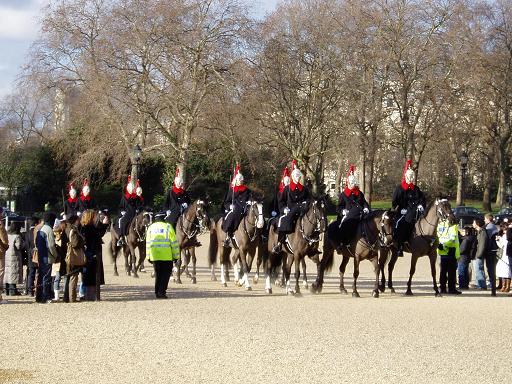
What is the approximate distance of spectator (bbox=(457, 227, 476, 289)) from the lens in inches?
972

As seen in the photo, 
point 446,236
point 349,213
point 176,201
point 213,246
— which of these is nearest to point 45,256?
point 349,213

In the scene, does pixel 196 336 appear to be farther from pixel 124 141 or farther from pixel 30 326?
pixel 124 141

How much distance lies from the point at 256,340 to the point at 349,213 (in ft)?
26.6

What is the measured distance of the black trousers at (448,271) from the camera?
75.4 ft

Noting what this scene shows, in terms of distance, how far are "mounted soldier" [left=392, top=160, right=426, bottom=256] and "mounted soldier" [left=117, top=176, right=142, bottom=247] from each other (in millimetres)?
9039

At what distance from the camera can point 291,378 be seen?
11.0m

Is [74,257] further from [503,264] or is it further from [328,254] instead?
[503,264]

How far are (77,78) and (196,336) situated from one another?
4254 cm

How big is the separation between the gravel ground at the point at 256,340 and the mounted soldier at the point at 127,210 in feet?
23.9

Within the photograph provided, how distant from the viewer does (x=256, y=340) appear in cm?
1397

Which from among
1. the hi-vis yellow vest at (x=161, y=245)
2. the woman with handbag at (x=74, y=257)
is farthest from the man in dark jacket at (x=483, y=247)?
the woman with handbag at (x=74, y=257)

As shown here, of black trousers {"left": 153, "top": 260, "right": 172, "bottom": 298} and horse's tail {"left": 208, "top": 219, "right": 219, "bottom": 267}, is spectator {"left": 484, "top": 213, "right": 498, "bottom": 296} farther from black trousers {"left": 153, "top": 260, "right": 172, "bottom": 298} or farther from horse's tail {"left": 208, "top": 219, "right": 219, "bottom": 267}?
black trousers {"left": 153, "top": 260, "right": 172, "bottom": 298}

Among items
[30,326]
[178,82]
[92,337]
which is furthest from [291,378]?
[178,82]

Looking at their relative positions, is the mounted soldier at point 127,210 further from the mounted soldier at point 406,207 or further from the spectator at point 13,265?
the mounted soldier at point 406,207
